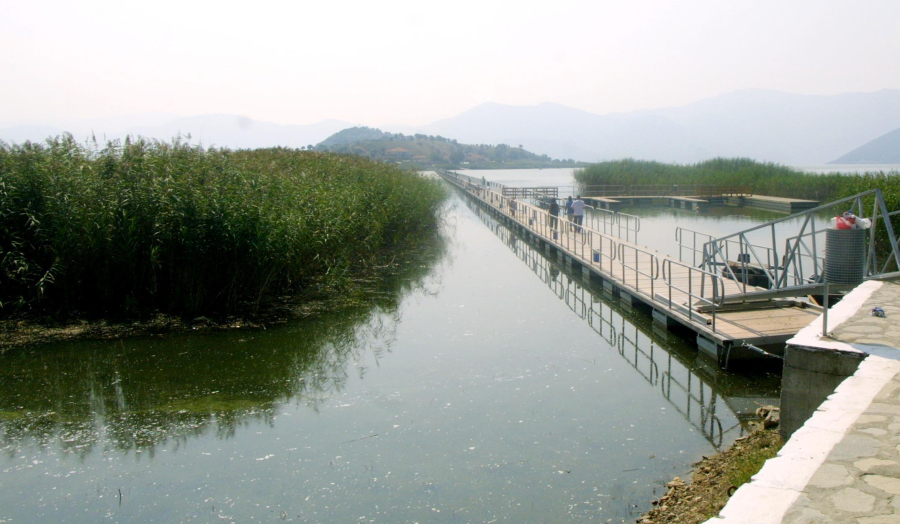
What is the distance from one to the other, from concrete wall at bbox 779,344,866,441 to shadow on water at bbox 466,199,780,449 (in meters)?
1.10

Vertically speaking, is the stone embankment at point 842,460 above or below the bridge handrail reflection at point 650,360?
above

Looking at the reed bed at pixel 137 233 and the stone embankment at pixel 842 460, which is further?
the reed bed at pixel 137 233

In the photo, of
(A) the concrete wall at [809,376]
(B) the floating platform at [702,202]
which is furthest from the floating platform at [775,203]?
(A) the concrete wall at [809,376]

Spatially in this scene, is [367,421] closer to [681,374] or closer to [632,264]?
[681,374]

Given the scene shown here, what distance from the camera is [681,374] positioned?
965 cm

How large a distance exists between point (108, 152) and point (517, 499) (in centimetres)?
1127

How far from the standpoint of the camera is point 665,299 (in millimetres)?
12000

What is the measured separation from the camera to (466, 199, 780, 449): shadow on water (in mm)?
7945

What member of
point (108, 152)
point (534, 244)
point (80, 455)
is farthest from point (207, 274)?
point (534, 244)

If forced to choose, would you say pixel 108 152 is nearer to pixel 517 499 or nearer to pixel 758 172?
pixel 517 499

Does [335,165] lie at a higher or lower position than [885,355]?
higher

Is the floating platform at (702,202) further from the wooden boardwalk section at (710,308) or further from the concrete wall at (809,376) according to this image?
the concrete wall at (809,376)

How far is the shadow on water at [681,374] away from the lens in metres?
7.95

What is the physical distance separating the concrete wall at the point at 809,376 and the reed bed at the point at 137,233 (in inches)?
352
